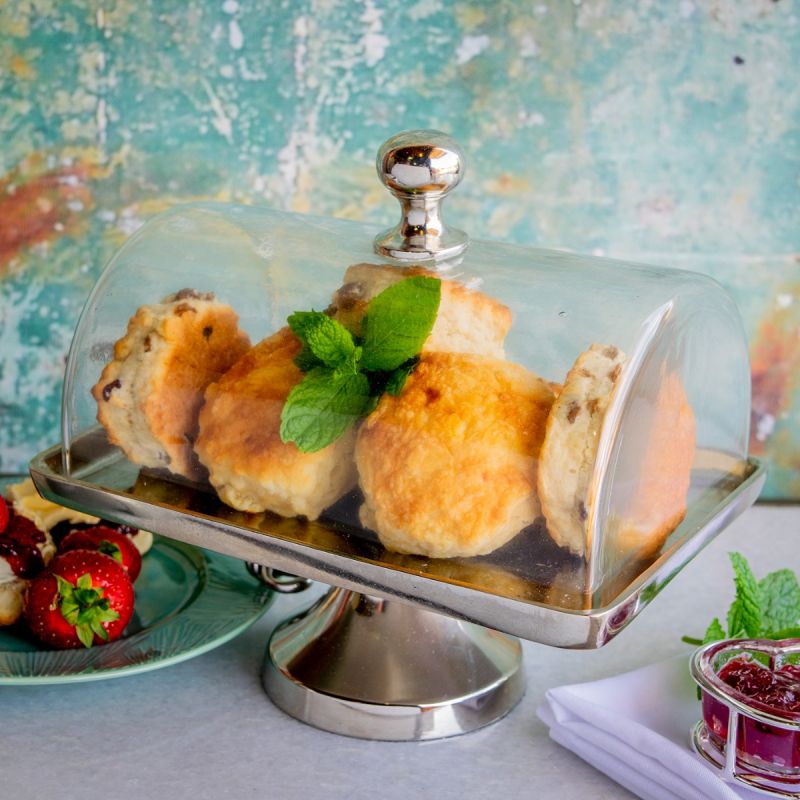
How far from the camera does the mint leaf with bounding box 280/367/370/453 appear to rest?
832 mm

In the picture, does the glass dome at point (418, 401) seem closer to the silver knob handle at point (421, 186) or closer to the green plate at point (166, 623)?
the silver knob handle at point (421, 186)

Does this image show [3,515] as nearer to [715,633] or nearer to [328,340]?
[328,340]

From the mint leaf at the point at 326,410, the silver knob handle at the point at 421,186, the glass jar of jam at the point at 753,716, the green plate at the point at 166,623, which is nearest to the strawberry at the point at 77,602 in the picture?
the green plate at the point at 166,623

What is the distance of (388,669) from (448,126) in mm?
735

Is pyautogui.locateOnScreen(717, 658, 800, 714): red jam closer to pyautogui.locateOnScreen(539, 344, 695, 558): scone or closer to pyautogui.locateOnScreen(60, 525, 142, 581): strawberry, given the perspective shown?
pyautogui.locateOnScreen(539, 344, 695, 558): scone

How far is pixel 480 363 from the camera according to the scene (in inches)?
32.7

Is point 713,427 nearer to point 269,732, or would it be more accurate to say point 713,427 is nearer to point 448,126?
point 269,732

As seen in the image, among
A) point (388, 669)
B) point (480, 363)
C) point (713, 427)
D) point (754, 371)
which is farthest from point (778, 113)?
point (388, 669)

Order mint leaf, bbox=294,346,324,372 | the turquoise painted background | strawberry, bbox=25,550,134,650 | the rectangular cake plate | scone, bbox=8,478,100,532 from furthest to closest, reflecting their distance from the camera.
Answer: the turquoise painted background < scone, bbox=8,478,100,532 < strawberry, bbox=25,550,134,650 < mint leaf, bbox=294,346,324,372 < the rectangular cake plate

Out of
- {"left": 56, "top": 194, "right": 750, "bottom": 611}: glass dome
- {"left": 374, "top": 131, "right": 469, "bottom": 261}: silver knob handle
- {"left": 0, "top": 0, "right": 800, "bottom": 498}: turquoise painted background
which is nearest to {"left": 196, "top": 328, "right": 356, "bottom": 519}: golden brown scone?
{"left": 56, "top": 194, "right": 750, "bottom": 611}: glass dome

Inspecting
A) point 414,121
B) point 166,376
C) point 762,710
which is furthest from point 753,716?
point 414,121

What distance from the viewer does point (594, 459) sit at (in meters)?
0.76

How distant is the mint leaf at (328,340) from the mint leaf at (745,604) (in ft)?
1.21

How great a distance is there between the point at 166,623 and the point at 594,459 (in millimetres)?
463
